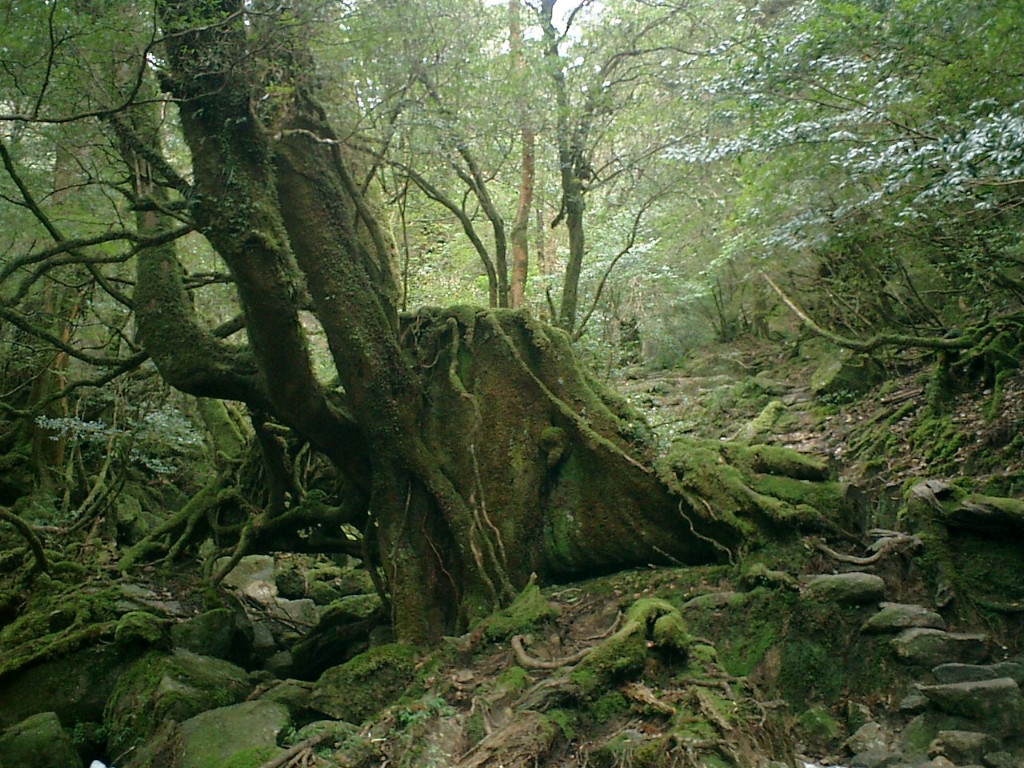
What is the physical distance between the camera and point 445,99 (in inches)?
385

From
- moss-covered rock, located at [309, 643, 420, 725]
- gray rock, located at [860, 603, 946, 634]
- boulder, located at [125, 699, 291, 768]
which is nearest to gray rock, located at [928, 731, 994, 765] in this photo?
gray rock, located at [860, 603, 946, 634]

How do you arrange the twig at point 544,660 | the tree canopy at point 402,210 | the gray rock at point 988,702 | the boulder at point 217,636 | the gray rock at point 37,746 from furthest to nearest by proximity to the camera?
the boulder at point 217,636 → the tree canopy at point 402,210 → the gray rock at point 37,746 → the twig at point 544,660 → the gray rock at point 988,702

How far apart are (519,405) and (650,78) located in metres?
6.90

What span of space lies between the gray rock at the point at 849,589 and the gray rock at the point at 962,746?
1.30 m

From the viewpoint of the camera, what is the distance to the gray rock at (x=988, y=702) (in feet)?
16.1

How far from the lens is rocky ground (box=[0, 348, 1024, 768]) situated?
5.03 metres

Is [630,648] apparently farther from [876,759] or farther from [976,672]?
[976,672]

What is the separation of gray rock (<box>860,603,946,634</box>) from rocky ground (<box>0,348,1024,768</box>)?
0.02 metres

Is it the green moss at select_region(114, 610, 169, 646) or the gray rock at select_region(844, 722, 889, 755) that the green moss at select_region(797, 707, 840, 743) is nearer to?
the gray rock at select_region(844, 722, 889, 755)

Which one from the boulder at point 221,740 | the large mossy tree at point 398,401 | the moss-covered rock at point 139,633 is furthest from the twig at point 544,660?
the moss-covered rock at point 139,633

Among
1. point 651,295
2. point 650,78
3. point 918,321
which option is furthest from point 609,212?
point 918,321

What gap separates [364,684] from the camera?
6.50 m

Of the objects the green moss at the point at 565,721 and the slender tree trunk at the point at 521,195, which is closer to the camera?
the green moss at the point at 565,721

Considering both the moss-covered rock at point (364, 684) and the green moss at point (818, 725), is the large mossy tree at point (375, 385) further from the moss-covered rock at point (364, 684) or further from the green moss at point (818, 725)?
the green moss at point (818, 725)
